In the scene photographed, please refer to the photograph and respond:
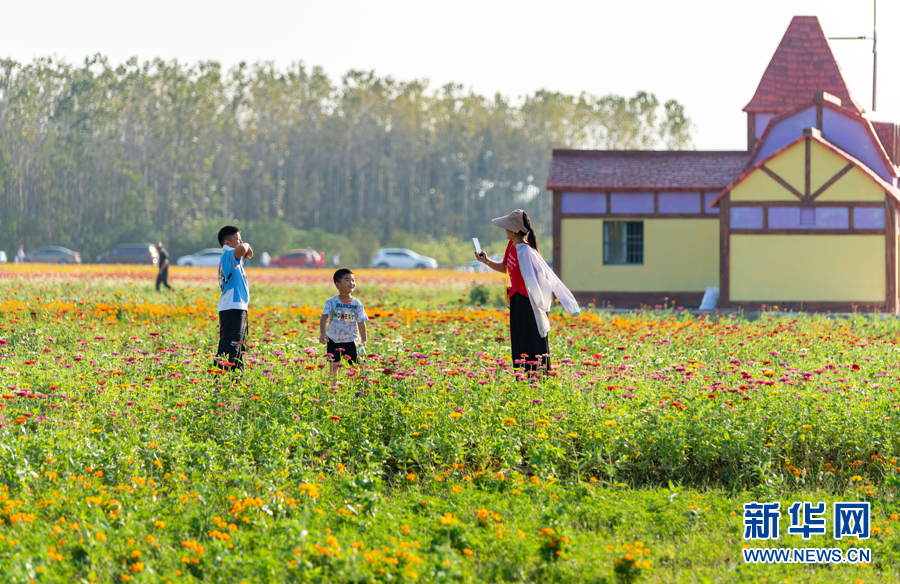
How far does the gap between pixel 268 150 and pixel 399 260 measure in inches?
832

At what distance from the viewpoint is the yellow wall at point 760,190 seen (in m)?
19.2

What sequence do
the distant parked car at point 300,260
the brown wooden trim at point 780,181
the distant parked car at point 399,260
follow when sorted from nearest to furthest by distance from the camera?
the brown wooden trim at point 780,181, the distant parked car at point 300,260, the distant parked car at point 399,260

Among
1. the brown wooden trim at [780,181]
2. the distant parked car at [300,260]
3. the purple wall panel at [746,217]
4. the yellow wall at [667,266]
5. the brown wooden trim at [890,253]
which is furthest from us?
the distant parked car at [300,260]

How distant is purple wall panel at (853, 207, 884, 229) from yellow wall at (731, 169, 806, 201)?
4.31 ft

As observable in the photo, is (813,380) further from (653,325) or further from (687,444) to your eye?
(653,325)

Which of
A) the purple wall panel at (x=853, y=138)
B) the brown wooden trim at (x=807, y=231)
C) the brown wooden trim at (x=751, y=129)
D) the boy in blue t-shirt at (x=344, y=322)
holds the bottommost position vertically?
the boy in blue t-shirt at (x=344, y=322)

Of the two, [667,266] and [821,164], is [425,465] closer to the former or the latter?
[821,164]

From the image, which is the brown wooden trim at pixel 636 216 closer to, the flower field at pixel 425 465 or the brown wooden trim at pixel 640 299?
the brown wooden trim at pixel 640 299

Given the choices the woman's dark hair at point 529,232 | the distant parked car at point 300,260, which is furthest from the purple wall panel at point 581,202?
the distant parked car at point 300,260

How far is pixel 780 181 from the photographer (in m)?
19.2

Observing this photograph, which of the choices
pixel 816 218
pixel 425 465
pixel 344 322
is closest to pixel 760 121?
pixel 816 218

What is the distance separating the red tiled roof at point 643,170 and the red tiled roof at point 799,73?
1934mm

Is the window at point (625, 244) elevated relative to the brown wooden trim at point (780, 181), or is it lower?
lower

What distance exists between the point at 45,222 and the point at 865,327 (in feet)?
184
